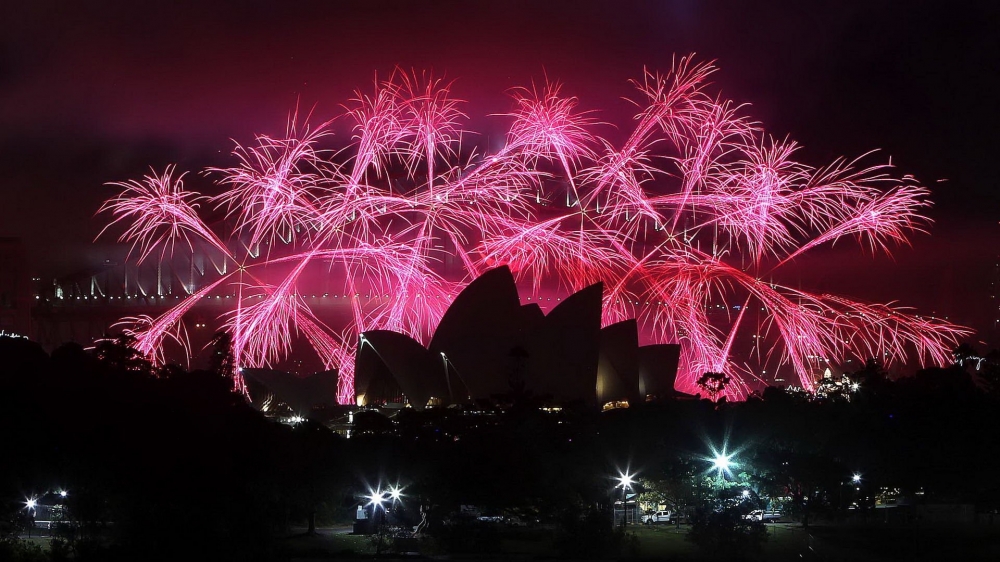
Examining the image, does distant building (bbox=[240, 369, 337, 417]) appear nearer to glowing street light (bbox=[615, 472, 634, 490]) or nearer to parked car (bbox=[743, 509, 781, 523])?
glowing street light (bbox=[615, 472, 634, 490])

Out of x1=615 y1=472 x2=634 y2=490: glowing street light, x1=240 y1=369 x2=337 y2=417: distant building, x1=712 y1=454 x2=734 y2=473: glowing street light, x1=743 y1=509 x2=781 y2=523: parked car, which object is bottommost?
x1=743 y1=509 x2=781 y2=523: parked car

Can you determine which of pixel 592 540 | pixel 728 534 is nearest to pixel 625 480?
pixel 592 540

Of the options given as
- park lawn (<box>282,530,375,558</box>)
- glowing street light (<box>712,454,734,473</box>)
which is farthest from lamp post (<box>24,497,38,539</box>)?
glowing street light (<box>712,454,734,473</box>)

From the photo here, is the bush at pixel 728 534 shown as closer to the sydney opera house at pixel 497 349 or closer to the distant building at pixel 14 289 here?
the sydney opera house at pixel 497 349

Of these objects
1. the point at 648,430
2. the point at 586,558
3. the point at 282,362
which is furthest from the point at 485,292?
the point at 282,362

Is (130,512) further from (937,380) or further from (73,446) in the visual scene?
(937,380)

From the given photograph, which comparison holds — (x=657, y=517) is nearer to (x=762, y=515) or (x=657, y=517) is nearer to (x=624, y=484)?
(x=624, y=484)

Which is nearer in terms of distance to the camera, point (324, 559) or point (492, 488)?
point (324, 559)
